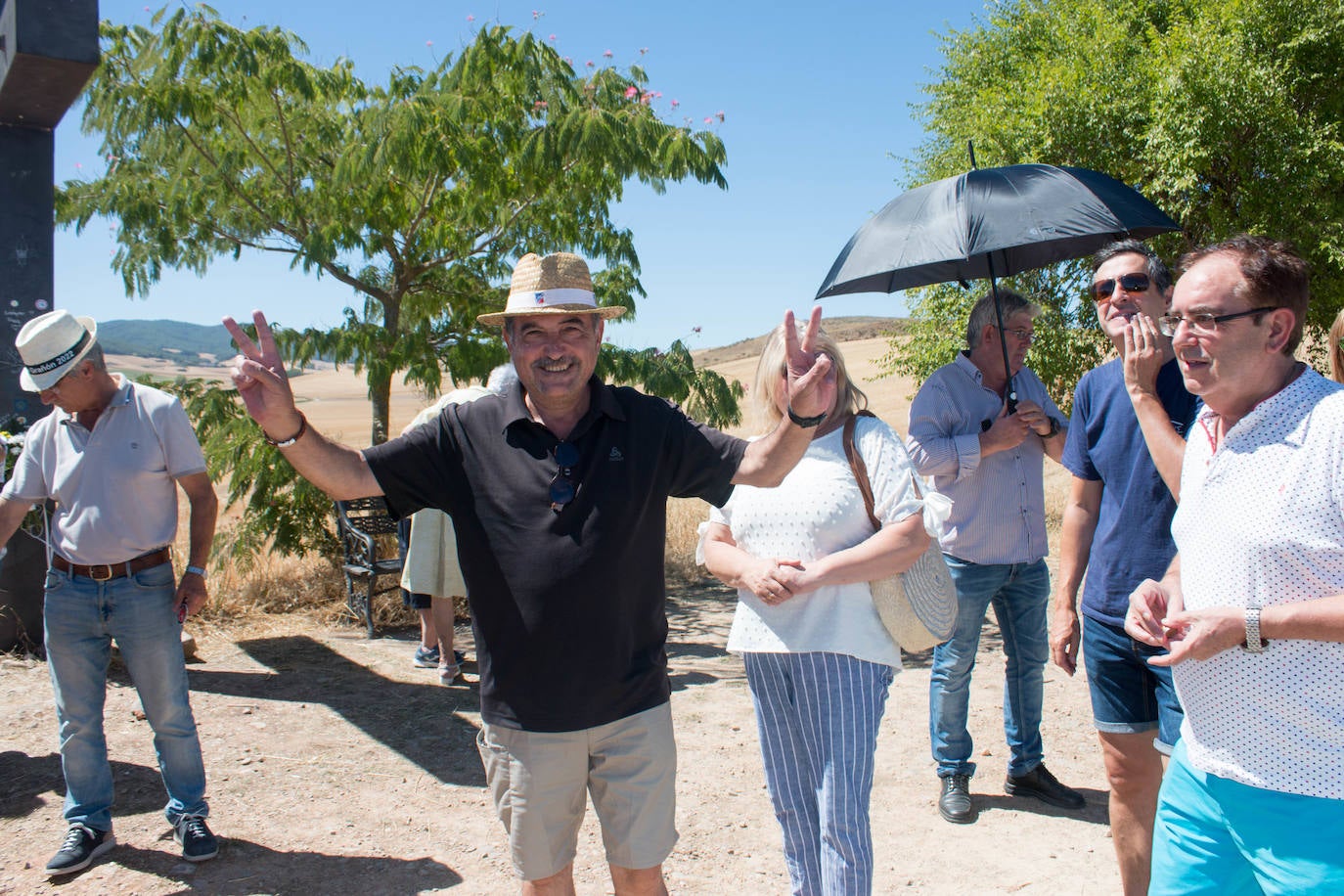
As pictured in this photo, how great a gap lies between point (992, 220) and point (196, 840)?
3.91 metres

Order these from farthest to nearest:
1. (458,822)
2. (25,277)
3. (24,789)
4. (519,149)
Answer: (519,149), (25,277), (24,789), (458,822)

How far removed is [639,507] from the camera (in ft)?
8.76

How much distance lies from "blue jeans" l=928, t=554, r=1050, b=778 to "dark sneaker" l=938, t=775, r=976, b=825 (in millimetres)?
35

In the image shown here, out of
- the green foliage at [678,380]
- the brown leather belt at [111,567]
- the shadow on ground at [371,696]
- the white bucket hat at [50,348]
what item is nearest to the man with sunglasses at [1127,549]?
the shadow on ground at [371,696]

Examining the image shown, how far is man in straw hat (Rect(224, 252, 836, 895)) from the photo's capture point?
2568 mm

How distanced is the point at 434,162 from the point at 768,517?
4.68 m

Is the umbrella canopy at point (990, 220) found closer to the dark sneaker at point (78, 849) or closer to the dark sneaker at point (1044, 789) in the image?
the dark sneaker at point (1044, 789)

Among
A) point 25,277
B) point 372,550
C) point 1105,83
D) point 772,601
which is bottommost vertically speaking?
point 372,550

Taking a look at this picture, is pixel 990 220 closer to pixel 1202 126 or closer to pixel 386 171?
pixel 386 171

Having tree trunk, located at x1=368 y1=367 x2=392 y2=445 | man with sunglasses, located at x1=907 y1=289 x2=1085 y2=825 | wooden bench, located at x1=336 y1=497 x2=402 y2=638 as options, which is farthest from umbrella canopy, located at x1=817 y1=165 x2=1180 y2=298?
tree trunk, located at x1=368 y1=367 x2=392 y2=445

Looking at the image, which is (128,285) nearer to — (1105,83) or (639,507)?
(639,507)

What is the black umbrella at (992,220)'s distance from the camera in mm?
4023

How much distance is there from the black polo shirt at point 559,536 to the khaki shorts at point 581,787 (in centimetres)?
6

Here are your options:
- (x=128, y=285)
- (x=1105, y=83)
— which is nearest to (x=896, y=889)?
(x=128, y=285)
